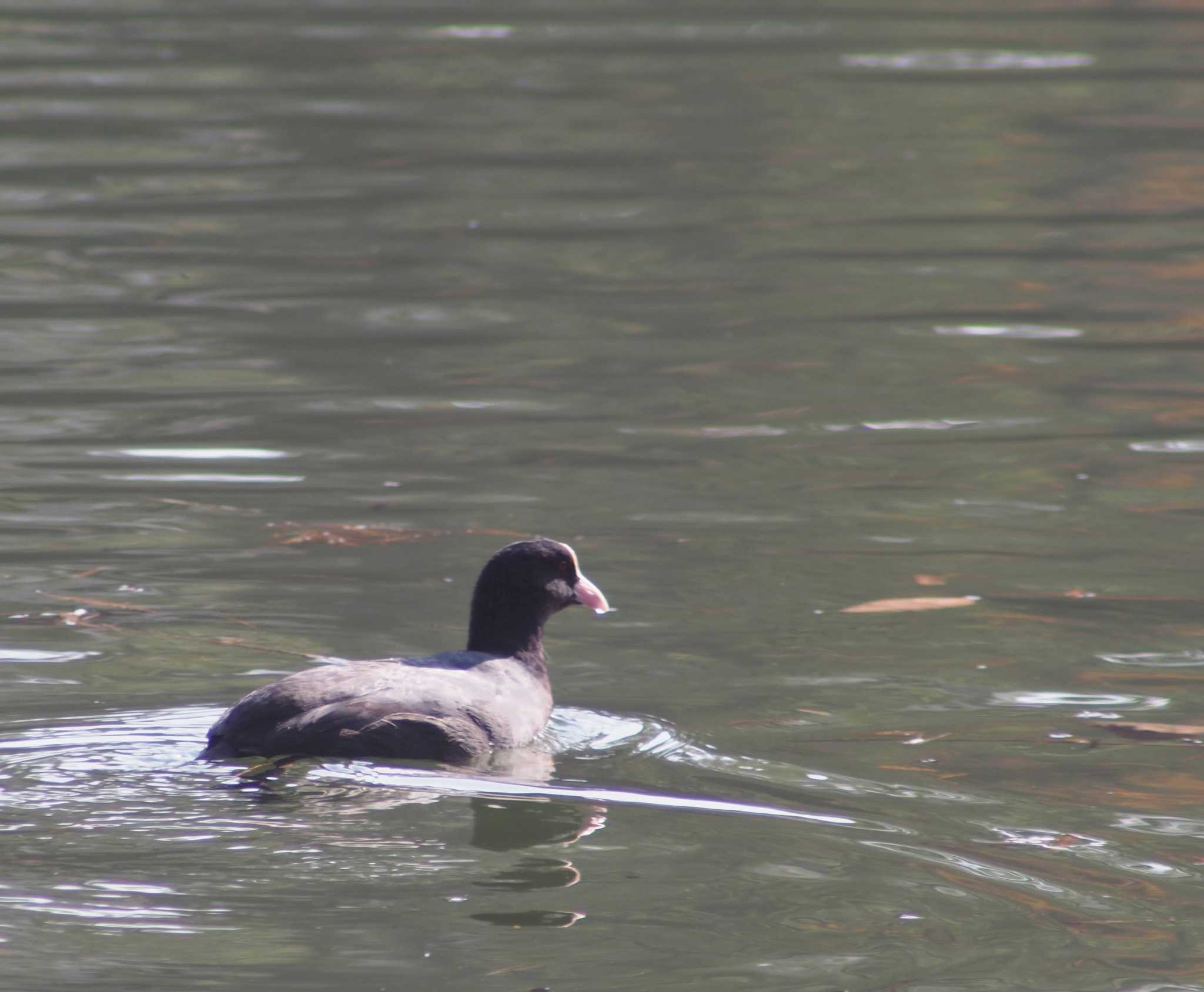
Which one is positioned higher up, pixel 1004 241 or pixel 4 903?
pixel 1004 241

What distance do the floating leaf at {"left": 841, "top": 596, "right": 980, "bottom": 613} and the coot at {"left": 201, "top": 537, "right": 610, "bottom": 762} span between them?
130 centimetres

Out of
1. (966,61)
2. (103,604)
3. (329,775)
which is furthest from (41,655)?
(966,61)

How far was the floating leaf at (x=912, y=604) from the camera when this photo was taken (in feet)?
26.2

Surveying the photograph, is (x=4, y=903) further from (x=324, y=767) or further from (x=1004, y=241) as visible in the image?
(x=1004, y=241)

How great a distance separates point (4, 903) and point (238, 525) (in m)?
3.77

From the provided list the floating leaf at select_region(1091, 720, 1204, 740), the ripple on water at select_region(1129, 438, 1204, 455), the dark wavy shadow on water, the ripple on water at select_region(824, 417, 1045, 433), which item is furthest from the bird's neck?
the ripple on water at select_region(1129, 438, 1204, 455)

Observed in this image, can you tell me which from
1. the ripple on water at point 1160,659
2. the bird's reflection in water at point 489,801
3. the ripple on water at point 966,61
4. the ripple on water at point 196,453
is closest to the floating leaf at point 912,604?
the ripple on water at point 1160,659

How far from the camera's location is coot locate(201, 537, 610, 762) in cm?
614

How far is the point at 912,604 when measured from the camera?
8.07 meters

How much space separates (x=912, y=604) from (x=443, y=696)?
2305 mm

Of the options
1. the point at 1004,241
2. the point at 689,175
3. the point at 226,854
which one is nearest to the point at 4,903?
the point at 226,854

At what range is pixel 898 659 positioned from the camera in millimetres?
7555

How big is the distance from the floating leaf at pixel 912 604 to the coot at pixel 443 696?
4.26 feet

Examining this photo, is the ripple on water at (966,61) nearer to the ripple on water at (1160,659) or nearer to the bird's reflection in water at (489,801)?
the ripple on water at (1160,659)
